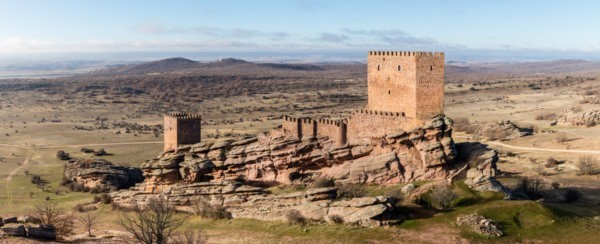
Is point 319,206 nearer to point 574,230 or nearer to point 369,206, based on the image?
point 369,206

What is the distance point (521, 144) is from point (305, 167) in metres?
29.3

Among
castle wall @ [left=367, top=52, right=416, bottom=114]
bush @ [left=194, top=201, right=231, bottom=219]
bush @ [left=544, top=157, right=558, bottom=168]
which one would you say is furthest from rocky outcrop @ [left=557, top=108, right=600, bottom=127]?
bush @ [left=194, top=201, right=231, bottom=219]

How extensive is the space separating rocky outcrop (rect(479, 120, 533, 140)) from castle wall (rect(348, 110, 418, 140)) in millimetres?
30258

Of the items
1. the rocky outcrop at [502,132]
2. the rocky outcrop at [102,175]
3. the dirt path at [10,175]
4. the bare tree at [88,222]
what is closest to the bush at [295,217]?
the bare tree at [88,222]

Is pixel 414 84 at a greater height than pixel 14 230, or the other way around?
pixel 414 84

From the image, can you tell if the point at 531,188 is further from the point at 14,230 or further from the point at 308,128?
the point at 14,230

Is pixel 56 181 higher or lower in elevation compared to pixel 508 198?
lower

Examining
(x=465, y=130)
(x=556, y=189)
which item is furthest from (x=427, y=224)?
(x=465, y=130)

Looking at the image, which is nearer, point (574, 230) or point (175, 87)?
point (574, 230)

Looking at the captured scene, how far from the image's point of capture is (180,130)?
1868 inches

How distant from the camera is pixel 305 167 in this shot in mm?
40688

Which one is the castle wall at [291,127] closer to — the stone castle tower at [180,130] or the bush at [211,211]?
the bush at [211,211]

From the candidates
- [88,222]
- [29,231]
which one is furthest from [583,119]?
[29,231]

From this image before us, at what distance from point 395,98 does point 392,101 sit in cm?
29
